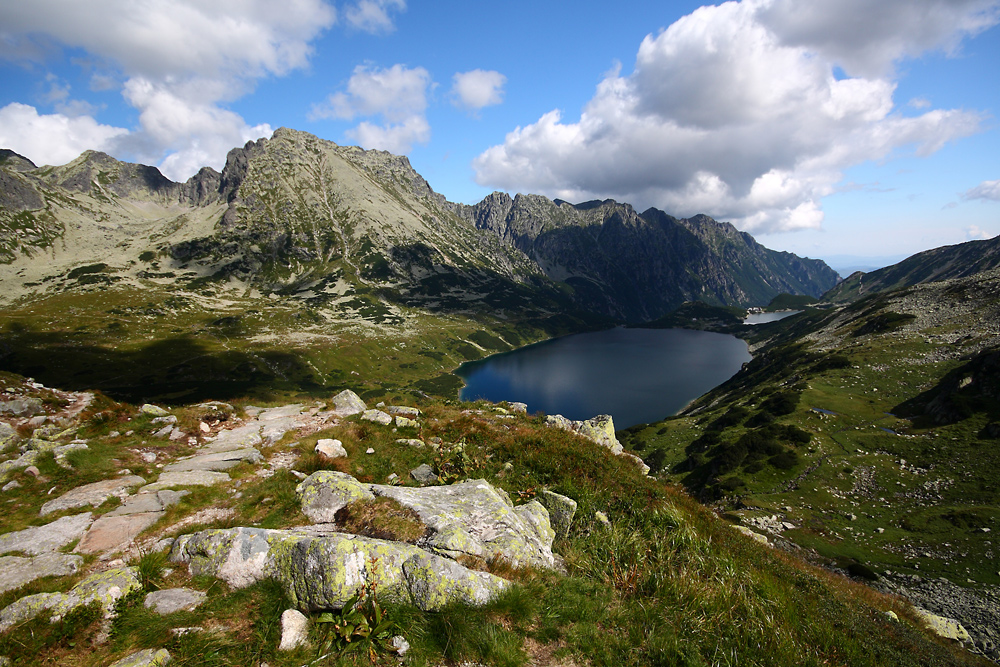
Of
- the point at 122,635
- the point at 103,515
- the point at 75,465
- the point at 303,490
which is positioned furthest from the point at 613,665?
the point at 75,465

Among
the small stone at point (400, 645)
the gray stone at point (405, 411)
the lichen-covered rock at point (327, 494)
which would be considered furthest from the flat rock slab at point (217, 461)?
the small stone at point (400, 645)

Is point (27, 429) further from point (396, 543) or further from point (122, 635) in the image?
point (396, 543)

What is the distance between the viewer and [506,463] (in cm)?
1499

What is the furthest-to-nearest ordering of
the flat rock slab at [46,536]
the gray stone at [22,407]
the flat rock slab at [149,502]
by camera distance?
the gray stone at [22,407]
the flat rock slab at [149,502]
the flat rock slab at [46,536]

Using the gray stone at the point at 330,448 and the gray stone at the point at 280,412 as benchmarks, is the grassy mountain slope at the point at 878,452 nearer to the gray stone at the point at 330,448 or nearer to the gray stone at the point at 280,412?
the gray stone at the point at 280,412

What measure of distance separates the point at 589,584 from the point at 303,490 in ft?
26.1

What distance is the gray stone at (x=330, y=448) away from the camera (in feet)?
48.9

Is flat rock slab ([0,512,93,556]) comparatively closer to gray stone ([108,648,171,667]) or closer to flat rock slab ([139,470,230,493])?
flat rock slab ([139,470,230,493])

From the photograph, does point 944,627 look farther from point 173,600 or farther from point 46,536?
point 46,536

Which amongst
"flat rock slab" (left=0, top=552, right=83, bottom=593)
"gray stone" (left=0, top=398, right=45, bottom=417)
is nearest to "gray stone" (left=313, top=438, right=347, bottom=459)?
"flat rock slab" (left=0, top=552, right=83, bottom=593)

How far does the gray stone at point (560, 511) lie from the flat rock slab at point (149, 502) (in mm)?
11335

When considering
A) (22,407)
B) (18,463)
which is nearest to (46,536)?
(18,463)

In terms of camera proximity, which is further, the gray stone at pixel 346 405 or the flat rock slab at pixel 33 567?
the gray stone at pixel 346 405

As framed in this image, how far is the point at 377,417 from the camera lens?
19250 millimetres
